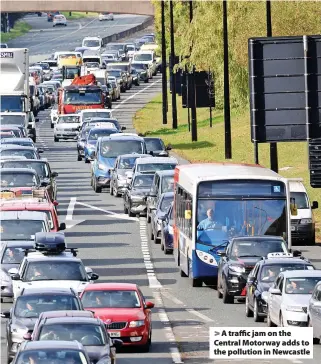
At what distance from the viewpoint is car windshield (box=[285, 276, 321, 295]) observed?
3416 centimetres

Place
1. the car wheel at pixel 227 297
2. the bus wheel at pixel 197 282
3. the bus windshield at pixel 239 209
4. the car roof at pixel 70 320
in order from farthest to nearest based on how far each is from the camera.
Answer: the bus wheel at pixel 197 282, the bus windshield at pixel 239 209, the car wheel at pixel 227 297, the car roof at pixel 70 320

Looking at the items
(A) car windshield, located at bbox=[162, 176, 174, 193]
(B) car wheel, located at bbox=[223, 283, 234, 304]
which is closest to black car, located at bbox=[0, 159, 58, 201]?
(A) car windshield, located at bbox=[162, 176, 174, 193]

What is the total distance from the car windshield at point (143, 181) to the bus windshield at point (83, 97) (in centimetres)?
3689

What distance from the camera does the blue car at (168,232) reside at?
48.6 metres

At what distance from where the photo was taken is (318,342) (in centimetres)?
3297

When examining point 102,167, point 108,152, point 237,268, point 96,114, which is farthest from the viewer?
point 96,114

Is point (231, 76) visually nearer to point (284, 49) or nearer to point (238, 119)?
point (238, 119)

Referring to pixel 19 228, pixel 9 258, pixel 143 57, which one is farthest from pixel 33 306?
pixel 143 57

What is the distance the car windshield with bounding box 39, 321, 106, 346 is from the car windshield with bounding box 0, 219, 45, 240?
54.4ft

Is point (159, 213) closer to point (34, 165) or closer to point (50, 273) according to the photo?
point (34, 165)

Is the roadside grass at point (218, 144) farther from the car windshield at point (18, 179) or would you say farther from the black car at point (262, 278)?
the black car at point (262, 278)

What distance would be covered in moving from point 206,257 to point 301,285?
7472 mm

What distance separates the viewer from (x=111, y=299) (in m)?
33.1

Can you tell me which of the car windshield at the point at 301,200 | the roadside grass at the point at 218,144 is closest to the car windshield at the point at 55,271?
the car windshield at the point at 301,200
